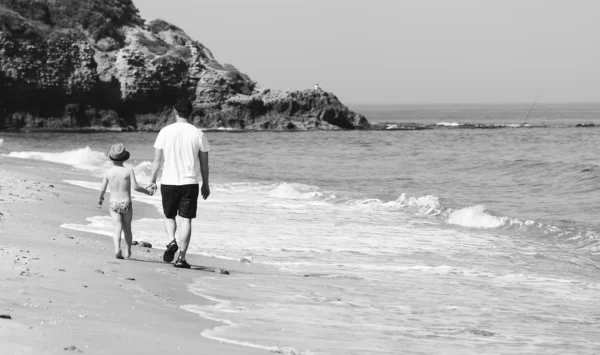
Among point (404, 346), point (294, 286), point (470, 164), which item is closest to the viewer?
point (404, 346)

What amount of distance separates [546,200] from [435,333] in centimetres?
1290

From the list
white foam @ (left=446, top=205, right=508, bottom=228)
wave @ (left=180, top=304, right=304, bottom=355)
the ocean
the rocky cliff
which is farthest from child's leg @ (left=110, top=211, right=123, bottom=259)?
the rocky cliff

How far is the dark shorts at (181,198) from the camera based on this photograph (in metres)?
7.96

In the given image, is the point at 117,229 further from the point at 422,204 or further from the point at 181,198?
the point at 422,204

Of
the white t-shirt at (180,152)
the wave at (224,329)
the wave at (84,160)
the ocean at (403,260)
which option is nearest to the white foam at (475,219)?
the ocean at (403,260)

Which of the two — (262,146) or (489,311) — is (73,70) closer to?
(262,146)

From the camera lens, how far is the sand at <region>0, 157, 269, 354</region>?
4586mm

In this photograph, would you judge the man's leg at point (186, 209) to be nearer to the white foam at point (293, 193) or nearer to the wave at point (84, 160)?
the white foam at point (293, 193)

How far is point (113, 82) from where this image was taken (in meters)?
66.8

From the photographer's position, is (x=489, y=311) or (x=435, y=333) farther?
(x=489, y=311)

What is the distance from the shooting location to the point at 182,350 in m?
4.72

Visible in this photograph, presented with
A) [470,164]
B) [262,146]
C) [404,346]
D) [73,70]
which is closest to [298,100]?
[73,70]

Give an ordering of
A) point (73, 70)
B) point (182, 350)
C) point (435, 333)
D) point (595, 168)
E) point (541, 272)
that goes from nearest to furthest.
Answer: point (182, 350)
point (435, 333)
point (541, 272)
point (595, 168)
point (73, 70)

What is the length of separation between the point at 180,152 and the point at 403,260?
343 cm
